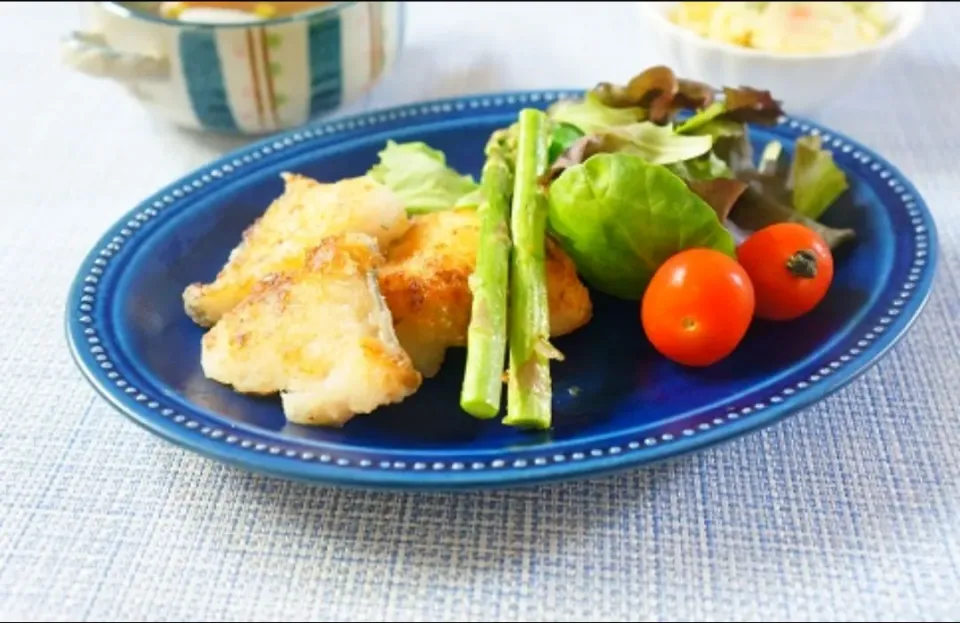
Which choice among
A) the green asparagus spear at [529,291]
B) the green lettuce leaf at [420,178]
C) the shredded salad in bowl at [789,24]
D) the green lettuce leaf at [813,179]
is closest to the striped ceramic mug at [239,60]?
the green lettuce leaf at [420,178]

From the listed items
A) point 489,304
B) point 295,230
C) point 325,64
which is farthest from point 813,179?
point 325,64

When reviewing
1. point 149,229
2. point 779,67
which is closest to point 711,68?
point 779,67

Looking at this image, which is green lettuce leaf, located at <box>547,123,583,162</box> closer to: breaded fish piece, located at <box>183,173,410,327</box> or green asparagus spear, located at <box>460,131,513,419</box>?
green asparagus spear, located at <box>460,131,513,419</box>

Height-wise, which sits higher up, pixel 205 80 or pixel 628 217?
pixel 628 217

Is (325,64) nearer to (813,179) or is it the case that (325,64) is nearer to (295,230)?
(295,230)

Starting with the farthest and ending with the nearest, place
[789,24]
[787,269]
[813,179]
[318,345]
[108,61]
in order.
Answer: [789,24] → [108,61] → [813,179] → [787,269] → [318,345]

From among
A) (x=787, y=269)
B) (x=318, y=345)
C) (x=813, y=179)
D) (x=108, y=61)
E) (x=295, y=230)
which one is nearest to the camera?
(x=318, y=345)
